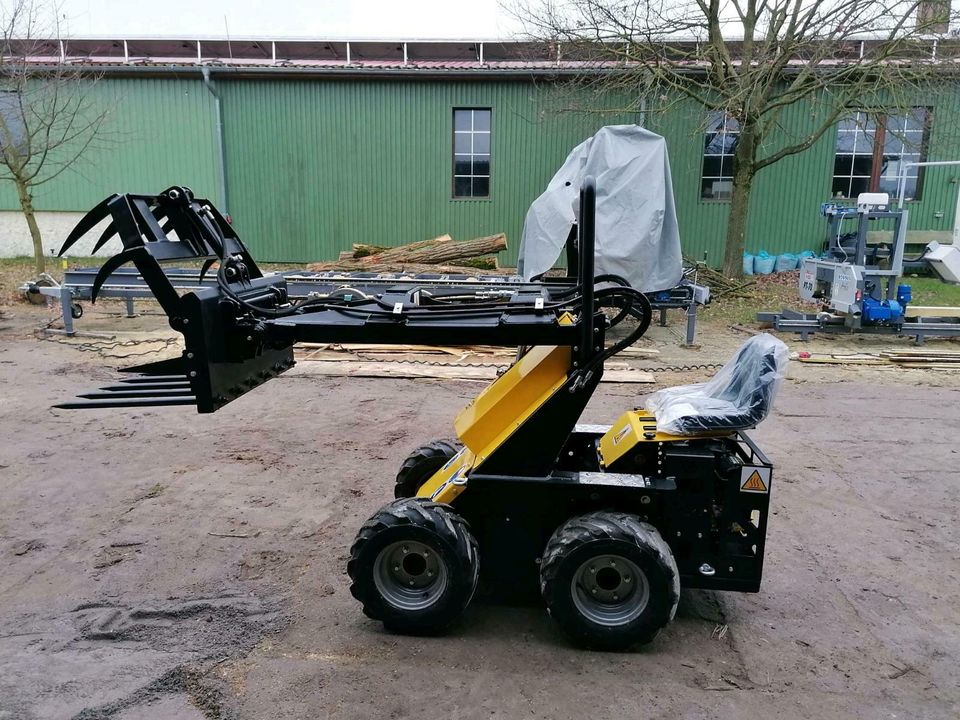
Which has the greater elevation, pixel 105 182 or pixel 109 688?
pixel 105 182

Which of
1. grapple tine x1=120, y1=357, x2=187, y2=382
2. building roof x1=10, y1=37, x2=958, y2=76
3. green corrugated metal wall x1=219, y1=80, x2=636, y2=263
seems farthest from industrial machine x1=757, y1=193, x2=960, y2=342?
grapple tine x1=120, y1=357, x2=187, y2=382

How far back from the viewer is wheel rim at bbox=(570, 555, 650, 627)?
3.54m

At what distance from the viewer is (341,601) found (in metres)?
4.01

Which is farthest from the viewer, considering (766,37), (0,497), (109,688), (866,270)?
(766,37)

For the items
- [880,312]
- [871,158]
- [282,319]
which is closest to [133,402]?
[282,319]

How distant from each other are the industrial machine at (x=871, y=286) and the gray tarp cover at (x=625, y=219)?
2215 mm

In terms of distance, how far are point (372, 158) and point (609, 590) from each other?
16625 millimetres

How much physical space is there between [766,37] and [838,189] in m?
5.68

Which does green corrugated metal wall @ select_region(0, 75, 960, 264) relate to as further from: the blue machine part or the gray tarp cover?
the blue machine part

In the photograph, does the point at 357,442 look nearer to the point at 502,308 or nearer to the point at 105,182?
the point at 502,308


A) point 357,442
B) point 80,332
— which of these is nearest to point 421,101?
point 80,332

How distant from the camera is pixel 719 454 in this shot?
3.74 meters

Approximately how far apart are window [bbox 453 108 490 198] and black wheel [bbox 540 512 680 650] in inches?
634

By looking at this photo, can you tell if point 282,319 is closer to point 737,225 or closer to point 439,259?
point 439,259
